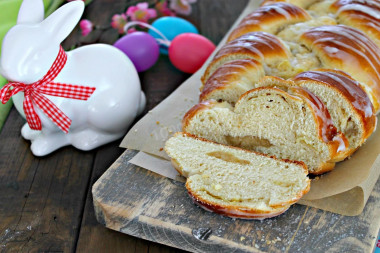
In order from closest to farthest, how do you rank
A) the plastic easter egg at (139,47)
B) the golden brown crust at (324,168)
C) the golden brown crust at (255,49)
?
the golden brown crust at (324,168), the golden brown crust at (255,49), the plastic easter egg at (139,47)

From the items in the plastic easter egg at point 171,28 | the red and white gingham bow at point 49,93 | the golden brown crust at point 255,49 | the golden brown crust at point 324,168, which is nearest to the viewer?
the golden brown crust at point 324,168

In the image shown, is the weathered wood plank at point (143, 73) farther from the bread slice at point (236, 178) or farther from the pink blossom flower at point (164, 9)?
the bread slice at point (236, 178)

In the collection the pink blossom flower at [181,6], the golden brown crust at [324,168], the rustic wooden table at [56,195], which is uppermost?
the golden brown crust at [324,168]

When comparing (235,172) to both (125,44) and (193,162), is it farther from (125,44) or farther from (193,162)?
(125,44)

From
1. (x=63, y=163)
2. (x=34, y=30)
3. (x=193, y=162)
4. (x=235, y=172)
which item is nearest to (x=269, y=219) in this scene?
(x=235, y=172)

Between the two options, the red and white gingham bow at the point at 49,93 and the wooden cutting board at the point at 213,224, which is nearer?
the wooden cutting board at the point at 213,224

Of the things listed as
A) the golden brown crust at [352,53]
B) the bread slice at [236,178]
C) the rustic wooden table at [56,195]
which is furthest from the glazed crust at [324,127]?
the rustic wooden table at [56,195]
